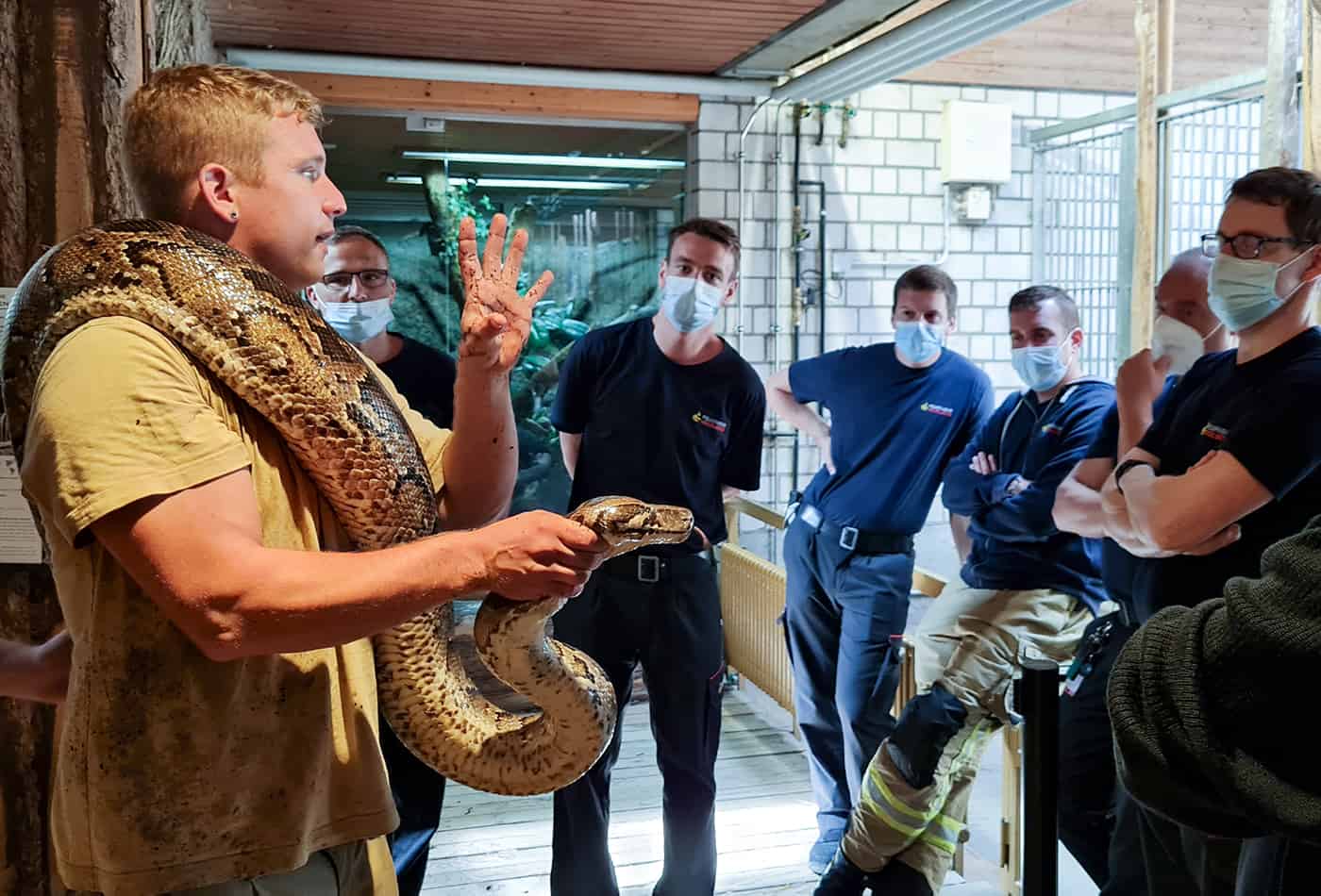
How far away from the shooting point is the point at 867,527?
159 inches

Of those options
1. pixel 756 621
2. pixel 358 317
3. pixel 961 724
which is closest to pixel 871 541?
pixel 961 724

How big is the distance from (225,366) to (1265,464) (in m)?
2.05

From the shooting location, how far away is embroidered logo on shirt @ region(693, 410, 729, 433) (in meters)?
3.66

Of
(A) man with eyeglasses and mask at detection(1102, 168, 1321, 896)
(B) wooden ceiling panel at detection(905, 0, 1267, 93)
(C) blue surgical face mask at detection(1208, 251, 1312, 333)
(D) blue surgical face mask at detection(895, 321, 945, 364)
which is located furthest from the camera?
(B) wooden ceiling panel at detection(905, 0, 1267, 93)

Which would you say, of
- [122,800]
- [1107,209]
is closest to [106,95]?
[122,800]

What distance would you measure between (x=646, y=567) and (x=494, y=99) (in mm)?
3454

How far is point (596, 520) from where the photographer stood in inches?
54.4

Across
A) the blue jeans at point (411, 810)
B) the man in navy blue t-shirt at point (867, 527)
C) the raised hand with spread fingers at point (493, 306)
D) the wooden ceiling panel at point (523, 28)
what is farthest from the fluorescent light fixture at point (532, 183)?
the raised hand with spread fingers at point (493, 306)

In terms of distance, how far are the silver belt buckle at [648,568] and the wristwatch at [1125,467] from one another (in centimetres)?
140

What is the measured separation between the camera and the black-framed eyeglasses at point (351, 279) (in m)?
3.58

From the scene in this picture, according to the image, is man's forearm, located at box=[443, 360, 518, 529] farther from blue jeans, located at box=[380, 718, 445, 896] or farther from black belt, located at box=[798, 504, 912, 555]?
black belt, located at box=[798, 504, 912, 555]

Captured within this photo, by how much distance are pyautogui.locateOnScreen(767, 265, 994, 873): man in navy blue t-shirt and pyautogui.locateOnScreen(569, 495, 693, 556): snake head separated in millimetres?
2615

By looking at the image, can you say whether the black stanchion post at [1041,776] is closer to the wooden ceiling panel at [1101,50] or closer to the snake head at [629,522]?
the snake head at [629,522]

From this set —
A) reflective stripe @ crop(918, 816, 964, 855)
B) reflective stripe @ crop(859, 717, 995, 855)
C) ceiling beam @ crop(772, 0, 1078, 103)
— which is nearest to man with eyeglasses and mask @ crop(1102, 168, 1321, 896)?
reflective stripe @ crop(859, 717, 995, 855)
